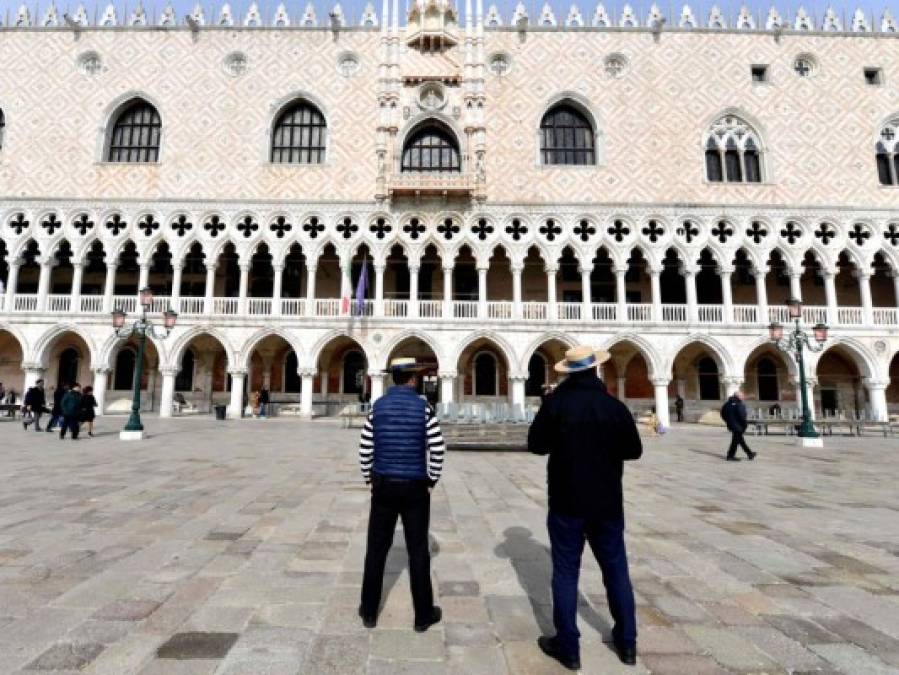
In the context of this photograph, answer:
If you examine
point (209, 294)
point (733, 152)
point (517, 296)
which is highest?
point (733, 152)

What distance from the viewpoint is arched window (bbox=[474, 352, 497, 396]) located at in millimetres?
23609

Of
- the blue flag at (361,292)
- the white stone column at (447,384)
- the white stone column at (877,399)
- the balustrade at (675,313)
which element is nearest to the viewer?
the blue flag at (361,292)

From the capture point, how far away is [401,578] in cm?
347

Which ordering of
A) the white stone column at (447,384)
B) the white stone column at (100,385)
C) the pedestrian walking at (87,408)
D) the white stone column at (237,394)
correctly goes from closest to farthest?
the pedestrian walking at (87,408) → the white stone column at (447,384) → the white stone column at (100,385) → the white stone column at (237,394)

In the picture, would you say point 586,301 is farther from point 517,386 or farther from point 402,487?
point 402,487

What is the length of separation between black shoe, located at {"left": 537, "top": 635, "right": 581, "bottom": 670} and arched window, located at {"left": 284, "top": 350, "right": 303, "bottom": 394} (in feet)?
74.3

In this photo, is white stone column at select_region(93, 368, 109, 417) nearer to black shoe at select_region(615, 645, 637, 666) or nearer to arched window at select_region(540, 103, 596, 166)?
arched window at select_region(540, 103, 596, 166)

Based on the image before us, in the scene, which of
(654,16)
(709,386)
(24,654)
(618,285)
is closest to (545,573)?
(24,654)

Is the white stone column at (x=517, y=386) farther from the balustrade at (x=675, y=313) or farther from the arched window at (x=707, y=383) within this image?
the arched window at (x=707, y=383)

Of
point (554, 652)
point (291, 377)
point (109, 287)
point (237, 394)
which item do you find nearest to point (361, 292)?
point (291, 377)

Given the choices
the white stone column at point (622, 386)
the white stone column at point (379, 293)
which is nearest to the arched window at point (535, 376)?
the white stone column at point (622, 386)

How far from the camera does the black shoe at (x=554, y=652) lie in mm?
2303

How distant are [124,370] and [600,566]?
26.5 meters

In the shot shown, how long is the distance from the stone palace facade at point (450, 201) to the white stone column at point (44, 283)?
0.11 metres
